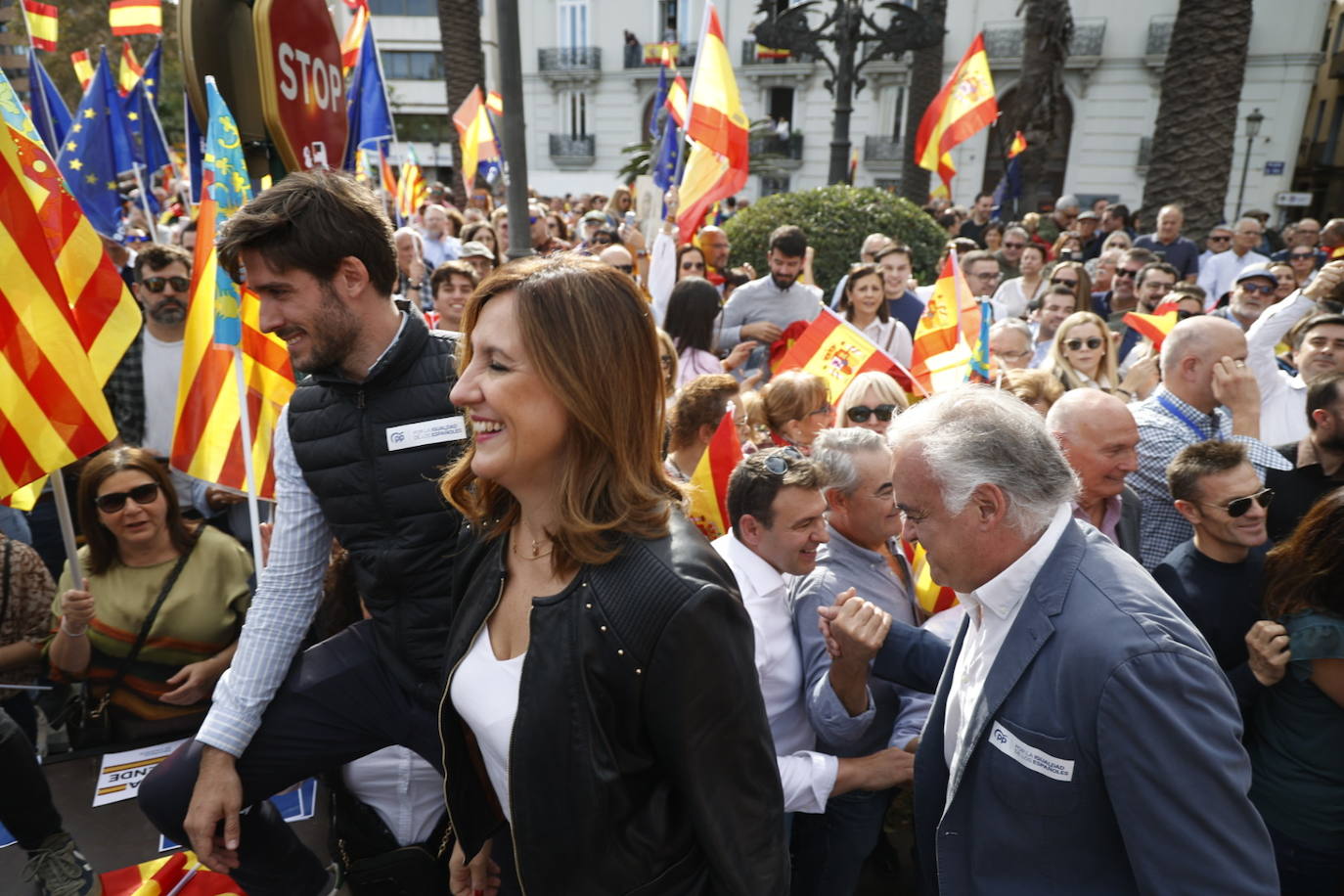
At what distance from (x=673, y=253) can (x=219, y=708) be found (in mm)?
5375

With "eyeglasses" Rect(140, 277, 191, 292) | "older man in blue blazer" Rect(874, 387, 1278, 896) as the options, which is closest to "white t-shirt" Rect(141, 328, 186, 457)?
"eyeglasses" Rect(140, 277, 191, 292)

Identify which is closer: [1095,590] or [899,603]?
[1095,590]

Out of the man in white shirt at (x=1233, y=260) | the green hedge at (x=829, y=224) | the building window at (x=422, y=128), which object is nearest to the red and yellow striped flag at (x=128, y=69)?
the green hedge at (x=829, y=224)

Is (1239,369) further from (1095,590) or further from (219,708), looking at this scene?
(219,708)

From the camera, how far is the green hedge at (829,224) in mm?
8992

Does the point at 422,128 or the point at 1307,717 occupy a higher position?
the point at 422,128

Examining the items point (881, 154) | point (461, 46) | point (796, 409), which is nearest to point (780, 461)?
point (796, 409)

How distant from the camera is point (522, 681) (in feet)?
4.96

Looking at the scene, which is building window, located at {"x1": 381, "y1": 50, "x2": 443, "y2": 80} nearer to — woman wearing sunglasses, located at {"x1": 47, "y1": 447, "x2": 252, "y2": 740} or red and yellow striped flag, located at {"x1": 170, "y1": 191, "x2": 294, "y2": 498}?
red and yellow striped flag, located at {"x1": 170, "y1": 191, "x2": 294, "y2": 498}

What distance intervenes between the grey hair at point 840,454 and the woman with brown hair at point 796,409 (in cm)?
104

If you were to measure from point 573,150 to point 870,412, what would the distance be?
3761cm

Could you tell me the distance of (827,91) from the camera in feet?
95.5

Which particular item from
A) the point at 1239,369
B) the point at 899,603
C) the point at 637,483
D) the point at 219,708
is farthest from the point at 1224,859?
the point at 1239,369

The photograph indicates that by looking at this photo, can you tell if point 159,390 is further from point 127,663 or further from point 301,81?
point 301,81
